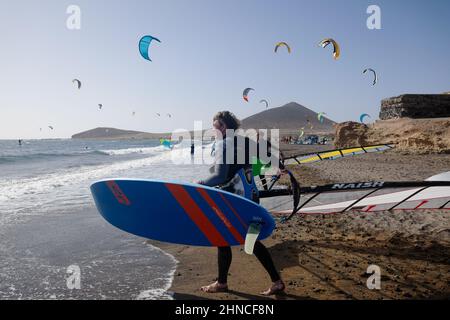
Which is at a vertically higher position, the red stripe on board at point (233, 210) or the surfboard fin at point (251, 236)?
the red stripe on board at point (233, 210)

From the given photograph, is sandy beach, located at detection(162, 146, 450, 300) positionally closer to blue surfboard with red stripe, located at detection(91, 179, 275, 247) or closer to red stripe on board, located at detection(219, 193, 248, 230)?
blue surfboard with red stripe, located at detection(91, 179, 275, 247)

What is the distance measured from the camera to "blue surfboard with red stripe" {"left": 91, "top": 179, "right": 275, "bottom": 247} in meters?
2.75

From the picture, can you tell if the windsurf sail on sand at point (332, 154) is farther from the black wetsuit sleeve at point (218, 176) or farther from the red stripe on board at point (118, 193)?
the red stripe on board at point (118, 193)

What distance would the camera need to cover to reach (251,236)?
262cm

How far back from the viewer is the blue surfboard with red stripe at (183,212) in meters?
2.75

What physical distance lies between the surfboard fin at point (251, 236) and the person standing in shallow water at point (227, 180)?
0.79 ft

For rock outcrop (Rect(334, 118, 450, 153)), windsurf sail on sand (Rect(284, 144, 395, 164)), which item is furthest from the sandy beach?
rock outcrop (Rect(334, 118, 450, 153))

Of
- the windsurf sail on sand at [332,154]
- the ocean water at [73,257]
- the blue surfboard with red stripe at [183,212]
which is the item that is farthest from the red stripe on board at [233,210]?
the windsurf sail on sand at [332,154]

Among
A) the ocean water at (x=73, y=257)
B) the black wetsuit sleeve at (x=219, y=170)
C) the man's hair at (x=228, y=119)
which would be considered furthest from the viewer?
the ocean water at (x=73, y=257)

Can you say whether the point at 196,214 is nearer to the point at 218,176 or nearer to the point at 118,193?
the point at 218,176

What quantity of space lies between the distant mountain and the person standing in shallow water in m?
143

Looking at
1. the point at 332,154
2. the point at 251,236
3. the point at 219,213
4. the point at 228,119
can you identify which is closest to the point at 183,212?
the point at 219,213

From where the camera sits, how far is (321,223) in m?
5.37
